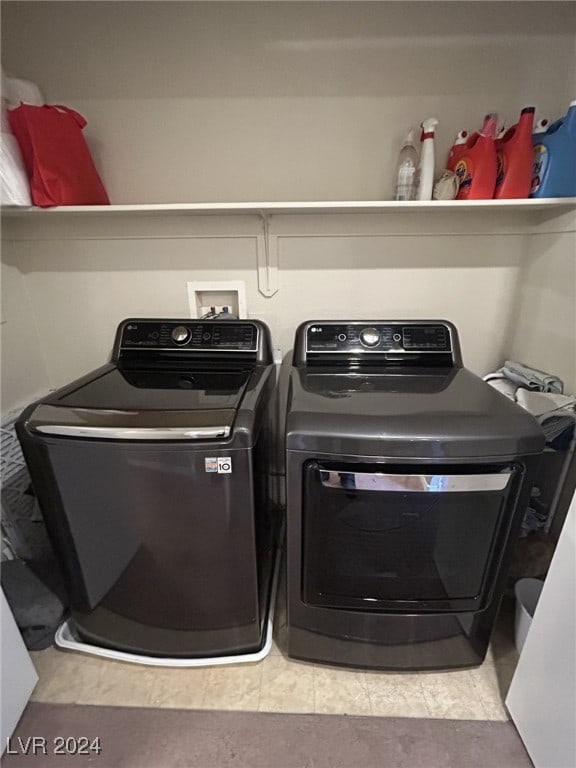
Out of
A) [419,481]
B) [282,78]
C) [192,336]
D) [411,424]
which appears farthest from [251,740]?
[282,78]

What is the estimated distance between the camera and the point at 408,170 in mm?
1354

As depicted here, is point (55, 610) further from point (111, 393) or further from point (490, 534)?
point (490, 534)

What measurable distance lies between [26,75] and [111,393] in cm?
135

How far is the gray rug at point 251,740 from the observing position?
3.39ft

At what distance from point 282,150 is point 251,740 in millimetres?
2045

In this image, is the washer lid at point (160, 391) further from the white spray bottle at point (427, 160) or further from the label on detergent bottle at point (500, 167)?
the label on detergent bottle at point (500, 167)

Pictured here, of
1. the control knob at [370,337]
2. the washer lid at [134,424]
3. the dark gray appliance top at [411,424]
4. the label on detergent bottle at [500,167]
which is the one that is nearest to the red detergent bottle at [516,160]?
the label on detergent bottle at [500,167]

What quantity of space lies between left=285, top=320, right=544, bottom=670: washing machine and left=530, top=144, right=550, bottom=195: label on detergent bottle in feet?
2.39

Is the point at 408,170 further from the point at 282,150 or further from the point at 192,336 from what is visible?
the point at 192,336

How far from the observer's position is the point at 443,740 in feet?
3.52

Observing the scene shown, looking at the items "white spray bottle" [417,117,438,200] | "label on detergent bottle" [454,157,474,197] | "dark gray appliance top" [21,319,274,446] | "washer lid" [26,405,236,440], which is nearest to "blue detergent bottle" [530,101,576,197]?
"label on detergent bottle" [454,157,474,197]

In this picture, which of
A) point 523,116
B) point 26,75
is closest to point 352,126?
point 523,116

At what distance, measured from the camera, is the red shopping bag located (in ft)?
4.02

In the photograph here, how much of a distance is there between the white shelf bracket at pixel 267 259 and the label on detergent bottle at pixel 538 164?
3.20 feet
